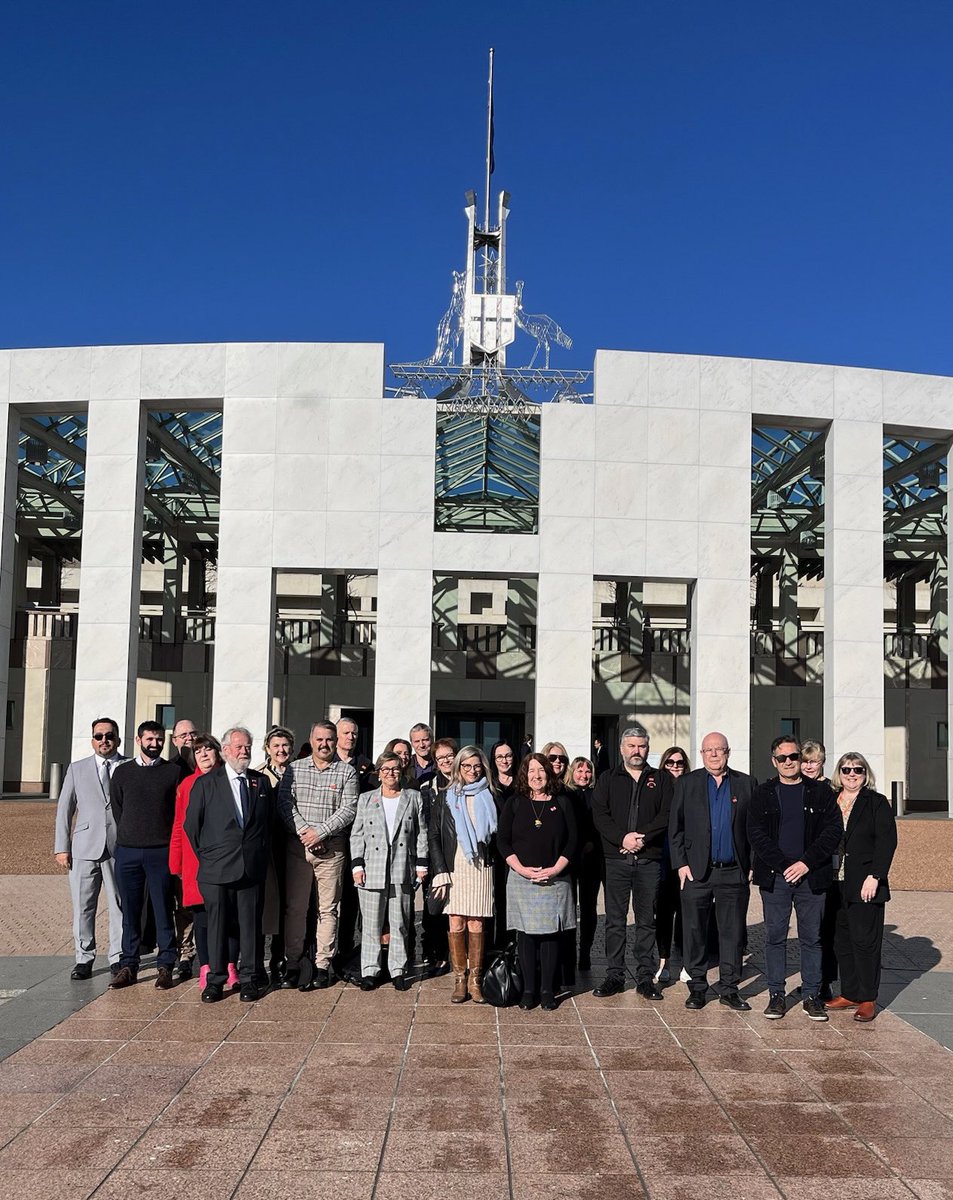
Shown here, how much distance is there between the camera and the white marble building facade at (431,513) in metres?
21.4

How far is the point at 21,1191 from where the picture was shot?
15.2 ft

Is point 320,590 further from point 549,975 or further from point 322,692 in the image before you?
point 549,975

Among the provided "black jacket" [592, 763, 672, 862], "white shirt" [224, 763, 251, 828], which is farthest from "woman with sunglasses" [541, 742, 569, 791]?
"white shirt" [224, 763, 251, 828]

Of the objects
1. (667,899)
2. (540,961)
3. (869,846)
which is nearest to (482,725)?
(667,899)

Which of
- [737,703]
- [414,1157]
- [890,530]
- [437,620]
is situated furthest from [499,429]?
[414,1157]

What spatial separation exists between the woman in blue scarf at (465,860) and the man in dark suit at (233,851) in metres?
1.28

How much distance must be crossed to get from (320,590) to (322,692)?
12.7 feet

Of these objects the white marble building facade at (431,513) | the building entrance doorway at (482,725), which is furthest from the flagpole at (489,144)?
the building entrance doorway at (482,725)

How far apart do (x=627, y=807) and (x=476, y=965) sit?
5.26 feet

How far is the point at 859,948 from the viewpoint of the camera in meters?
8.02

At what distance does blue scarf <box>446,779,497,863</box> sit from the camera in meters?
8.53

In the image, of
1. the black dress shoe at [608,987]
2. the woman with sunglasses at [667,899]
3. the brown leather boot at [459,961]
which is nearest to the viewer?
the brown leather boot at [459,961]

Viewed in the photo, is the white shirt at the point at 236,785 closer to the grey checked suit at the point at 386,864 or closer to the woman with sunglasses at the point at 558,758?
the grey checked suit at the point at 386,864

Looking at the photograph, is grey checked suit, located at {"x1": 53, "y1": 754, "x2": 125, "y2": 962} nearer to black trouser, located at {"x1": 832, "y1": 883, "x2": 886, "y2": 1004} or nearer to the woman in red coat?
the woman in red coat
